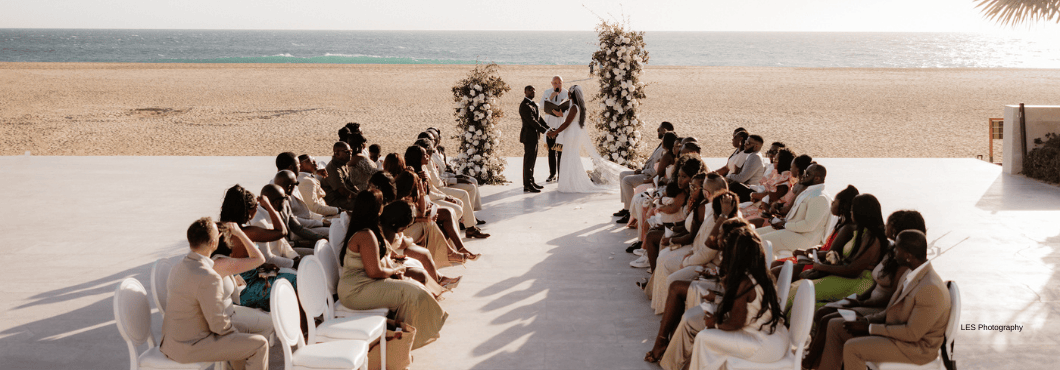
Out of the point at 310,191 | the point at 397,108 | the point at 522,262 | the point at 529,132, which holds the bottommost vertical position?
the point at 522,262

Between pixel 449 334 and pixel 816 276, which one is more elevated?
pixel 816 276

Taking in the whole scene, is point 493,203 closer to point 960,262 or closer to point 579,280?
point 579,280

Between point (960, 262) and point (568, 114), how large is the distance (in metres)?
5.73

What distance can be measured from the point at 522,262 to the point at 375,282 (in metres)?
2.97

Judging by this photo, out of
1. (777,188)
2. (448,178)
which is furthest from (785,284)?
(448,178)

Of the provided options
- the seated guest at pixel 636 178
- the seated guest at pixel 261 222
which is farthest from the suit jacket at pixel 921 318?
the seated guest at pixel 636 178

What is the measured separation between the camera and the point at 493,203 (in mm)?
11367

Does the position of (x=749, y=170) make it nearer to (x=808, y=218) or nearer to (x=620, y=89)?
(x=808, y=218)

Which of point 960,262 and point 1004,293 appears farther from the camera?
point 960,262

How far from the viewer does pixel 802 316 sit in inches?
171

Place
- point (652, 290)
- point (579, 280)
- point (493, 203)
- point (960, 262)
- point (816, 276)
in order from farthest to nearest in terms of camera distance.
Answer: point (493, 203)
point (960, 262)
point (579, 280)
point (652, 290)
point (816, 276)

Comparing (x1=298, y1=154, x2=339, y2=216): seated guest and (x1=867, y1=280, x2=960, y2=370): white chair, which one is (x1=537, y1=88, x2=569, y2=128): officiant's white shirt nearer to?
(x1=298, y1=154, x2=339, y2=216): seated guest

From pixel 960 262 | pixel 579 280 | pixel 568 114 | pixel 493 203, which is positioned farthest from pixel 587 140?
pixel 960 262

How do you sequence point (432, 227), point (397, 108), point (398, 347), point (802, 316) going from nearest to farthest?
1. point (802, 316)
2. point (398, 347)
3. point (432, 227)
4. point (397, 108)
